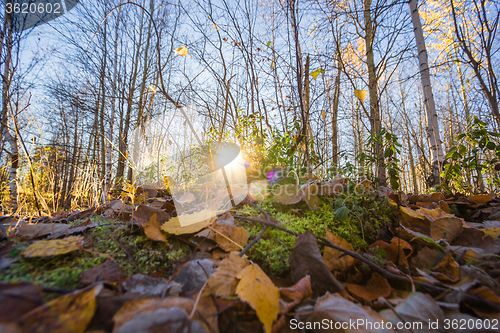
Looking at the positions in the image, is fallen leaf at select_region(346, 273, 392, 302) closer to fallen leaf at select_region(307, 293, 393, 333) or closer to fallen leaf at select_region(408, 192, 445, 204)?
fallen leaf at select_region(307, 293, 393, 333)

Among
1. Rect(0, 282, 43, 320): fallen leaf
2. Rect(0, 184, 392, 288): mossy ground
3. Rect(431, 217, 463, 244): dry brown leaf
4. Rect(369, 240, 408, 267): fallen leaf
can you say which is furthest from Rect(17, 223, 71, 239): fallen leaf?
Rect(431, 217, 463, 244): dry brown leaf

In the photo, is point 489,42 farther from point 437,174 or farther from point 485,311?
point 485,311

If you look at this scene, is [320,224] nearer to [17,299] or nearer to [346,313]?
[346,313]

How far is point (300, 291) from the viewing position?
59cm

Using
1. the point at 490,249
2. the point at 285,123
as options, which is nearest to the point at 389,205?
the point at 490,249

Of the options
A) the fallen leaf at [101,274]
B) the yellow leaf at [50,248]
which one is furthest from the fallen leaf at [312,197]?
the yellow leaf at [50,248]

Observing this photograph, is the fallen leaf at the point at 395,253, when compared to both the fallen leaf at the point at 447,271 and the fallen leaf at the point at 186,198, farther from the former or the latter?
the fallen leaf at the point at 186,198

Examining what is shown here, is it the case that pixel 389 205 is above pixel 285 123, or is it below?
below

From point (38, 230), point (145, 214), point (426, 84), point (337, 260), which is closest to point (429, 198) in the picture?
point (337, 260)

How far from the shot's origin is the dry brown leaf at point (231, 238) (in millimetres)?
799

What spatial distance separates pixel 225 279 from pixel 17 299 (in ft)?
1.45

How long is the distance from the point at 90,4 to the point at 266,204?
29.0 feet

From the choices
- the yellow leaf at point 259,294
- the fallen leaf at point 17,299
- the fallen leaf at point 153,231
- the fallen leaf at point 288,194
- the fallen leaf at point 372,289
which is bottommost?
the fallen leaf at point 372,289

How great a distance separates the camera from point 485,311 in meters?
0.54
